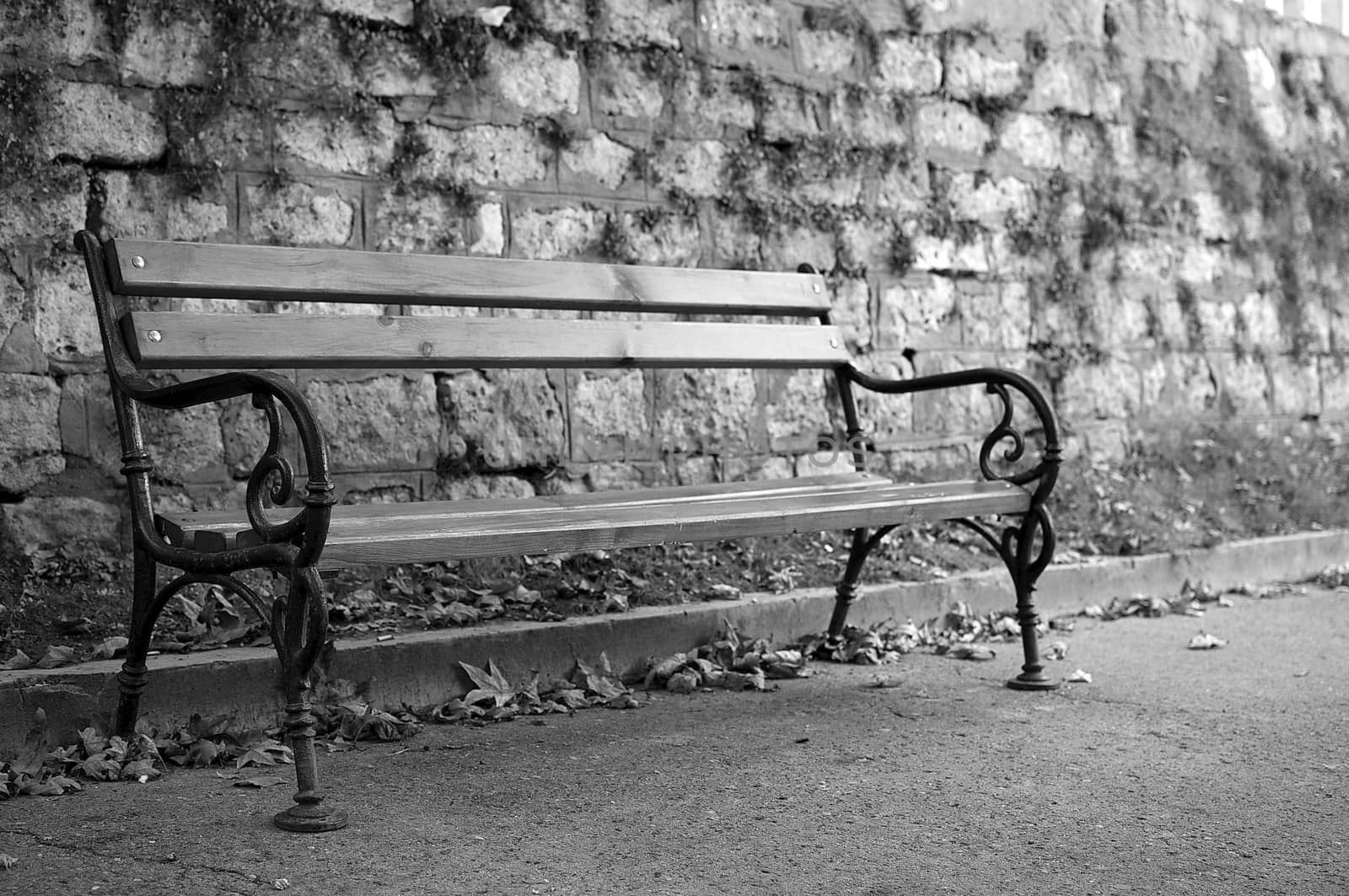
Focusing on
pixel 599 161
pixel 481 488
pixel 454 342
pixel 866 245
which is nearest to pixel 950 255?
pixel 866 245

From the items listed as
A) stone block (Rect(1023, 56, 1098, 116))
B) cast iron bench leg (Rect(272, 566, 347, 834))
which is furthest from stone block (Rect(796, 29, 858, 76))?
cast iron bench leg (Rect(272, 566, 347, 834))

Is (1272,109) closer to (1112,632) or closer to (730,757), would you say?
(1112,632)

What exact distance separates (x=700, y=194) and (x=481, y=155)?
870 millimetres

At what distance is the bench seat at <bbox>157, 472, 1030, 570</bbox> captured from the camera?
8.63 ft

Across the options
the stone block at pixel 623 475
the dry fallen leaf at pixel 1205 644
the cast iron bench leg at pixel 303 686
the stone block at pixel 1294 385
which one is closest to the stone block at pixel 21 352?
the cast iron bench leg at pixel 303 686

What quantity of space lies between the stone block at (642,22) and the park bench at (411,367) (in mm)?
1061

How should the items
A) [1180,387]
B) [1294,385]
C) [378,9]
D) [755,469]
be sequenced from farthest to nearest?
[1294,385] → [1180,387] → [755,469] → [378,9]

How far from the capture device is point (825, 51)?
5328 millimetres

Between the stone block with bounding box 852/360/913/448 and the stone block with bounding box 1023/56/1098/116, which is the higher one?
the stone block with bounding box 1023/56/1098/116

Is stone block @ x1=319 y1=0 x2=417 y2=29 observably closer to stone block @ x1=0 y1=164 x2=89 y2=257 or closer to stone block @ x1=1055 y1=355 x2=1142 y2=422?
stone block @ x1=0 y1=164 x2=89 y2=257

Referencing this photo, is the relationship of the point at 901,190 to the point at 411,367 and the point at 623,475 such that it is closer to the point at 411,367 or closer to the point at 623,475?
the point at 623,475

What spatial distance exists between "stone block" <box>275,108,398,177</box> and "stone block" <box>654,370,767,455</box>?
121 centimetres

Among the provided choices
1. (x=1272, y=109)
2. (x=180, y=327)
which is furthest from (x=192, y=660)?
(x=1272, y=109)

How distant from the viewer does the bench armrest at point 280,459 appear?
7.76ft
